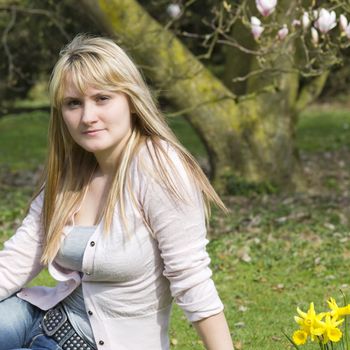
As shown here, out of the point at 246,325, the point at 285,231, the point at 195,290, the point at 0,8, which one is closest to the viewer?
the point at 195,290

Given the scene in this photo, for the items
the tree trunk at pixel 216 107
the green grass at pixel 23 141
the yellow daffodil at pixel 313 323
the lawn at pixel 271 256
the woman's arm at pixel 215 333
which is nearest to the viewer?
the yellow daffodil at pixel 313 323

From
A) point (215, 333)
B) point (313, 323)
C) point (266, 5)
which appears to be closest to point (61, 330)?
point (215, 333)

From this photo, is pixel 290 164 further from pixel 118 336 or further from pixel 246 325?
pixel 118 336

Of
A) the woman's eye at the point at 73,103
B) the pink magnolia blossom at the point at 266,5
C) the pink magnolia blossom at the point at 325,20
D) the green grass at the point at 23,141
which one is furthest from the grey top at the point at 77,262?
the green grass at the point at 23,141

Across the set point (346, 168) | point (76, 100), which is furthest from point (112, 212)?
point (346, 168)

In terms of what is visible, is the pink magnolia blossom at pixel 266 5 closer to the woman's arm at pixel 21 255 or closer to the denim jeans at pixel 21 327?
the woman's arm at pixel 21 255

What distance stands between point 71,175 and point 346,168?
9.05 metres

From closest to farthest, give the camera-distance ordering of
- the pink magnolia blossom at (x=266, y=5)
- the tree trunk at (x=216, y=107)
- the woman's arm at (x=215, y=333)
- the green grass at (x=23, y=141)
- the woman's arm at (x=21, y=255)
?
1. the woman's arm at (x=215, y=333)
2. the woman's arm at (x=21, y=255)
3. the pink magnolia blossom at (x=266, y=5)
4. the tree trunk at (x=216, y=107)
5. the green grass at (x=23, y=141)

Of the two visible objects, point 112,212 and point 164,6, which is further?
point 164,6

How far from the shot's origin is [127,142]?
10.4ft

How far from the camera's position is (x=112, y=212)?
307 cm

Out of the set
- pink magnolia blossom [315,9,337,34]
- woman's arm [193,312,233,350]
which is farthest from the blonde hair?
pink magnolia blossom [315,9,337,34]

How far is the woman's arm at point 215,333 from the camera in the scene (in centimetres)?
295

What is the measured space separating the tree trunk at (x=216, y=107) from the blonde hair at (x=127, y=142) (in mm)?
5113
